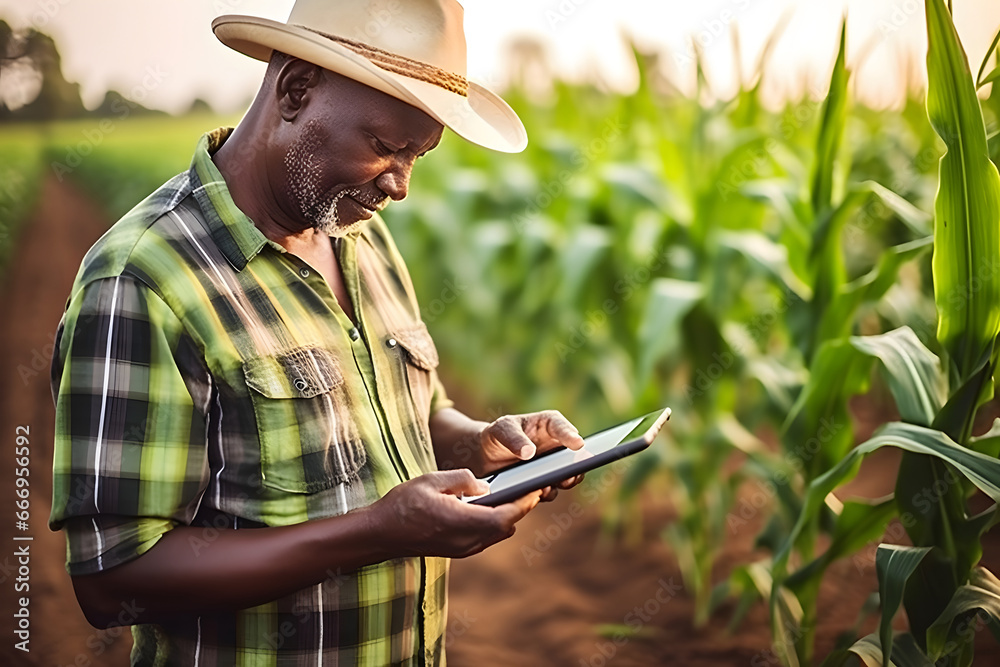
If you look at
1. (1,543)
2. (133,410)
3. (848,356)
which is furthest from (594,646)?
(133,410)

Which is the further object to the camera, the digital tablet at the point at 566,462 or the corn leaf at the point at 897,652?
the corn leaf at the point at 897,652

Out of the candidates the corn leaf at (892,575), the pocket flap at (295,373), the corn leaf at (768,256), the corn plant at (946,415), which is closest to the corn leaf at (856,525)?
the corn plant at (946,415)

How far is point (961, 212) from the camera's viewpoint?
1.04 metres

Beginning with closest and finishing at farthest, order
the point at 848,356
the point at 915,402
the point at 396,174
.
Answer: the point at 396,174
the point at 915,402
the point at 848,356

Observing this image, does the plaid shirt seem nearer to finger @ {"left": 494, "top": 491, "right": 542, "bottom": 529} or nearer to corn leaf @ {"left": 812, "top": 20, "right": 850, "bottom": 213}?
finger @ {"left": 494, "top": 491, "right": 542, "bottom": 529}

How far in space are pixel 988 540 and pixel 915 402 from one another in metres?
0.92

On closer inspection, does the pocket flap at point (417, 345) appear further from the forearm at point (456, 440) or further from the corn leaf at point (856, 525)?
the corn leaf at point (856, 525)

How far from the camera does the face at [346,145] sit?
86 cm

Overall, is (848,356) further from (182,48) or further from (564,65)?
(182,48)

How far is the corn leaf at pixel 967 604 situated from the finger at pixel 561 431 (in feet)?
1.83

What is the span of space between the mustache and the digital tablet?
0.34m

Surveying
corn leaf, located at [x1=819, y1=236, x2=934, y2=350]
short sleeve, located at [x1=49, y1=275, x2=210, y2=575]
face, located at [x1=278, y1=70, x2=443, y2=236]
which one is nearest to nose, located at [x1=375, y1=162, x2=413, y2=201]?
face, located at [x1=278, y1=70, x2=443, y2=236]

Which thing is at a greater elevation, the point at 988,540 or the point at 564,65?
the point at 564,65

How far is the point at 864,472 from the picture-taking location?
215cm
